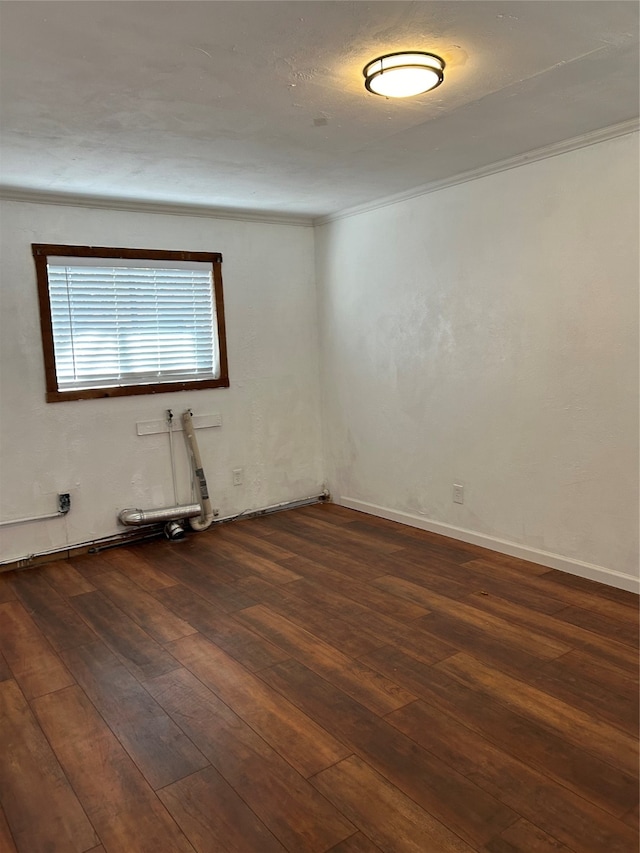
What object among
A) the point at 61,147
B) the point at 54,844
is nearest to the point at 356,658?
the point at 54,844

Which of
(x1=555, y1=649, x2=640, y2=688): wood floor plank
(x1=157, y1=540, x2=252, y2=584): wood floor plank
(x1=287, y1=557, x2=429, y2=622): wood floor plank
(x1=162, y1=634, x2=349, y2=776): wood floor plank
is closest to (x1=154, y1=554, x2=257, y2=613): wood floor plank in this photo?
(x1=157, y1=540, x2=252, y2=584): wood floor plank

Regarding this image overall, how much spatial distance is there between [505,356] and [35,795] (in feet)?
10.5

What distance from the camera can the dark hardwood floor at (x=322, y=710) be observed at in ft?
5.93

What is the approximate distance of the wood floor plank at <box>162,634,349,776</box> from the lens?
2119 mm

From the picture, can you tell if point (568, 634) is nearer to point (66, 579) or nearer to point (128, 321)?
point (66, 579)

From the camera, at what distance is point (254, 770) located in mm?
2051

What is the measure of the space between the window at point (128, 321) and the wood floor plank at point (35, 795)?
238 cm

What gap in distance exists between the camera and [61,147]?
308 cm

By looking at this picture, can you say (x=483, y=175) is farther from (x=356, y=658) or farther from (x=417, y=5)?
(x=356, y=658)

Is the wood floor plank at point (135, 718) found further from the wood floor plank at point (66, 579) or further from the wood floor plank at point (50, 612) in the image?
the wood floor plank at point (66, 579)

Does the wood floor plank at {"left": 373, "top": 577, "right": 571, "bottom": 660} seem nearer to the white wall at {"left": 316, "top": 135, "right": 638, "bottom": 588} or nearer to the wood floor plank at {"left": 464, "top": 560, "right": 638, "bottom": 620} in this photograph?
the wood floor plank at {"left": 464, "top": 560, "right": 638, "bottom": 620}

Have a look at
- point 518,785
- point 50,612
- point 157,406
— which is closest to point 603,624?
point 518,785

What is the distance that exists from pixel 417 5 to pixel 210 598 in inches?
116

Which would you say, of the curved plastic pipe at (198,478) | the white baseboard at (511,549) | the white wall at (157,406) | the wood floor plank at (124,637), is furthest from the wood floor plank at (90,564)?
the white baseboard at (511,549)
